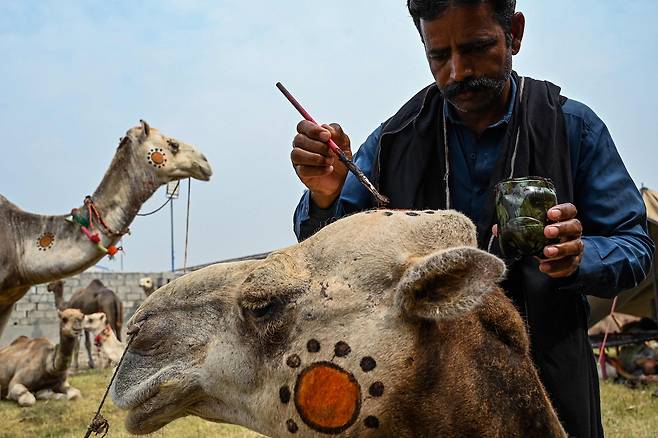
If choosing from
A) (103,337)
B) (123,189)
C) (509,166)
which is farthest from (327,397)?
(103,337)

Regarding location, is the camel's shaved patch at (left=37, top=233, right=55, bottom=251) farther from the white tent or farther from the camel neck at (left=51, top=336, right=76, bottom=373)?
the white tent

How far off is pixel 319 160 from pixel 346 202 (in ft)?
0.83

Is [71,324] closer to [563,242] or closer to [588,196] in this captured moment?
[588,196]

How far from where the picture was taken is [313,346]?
1834mm

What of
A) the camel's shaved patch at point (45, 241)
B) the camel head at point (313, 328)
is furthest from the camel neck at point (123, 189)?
the camel head at point (313, 328)

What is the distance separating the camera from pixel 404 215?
1959mm

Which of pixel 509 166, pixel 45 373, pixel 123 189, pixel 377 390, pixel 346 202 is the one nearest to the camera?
pixel 377 390

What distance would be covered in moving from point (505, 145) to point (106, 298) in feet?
48.7

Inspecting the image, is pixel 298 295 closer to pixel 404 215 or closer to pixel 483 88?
pixel 404 215

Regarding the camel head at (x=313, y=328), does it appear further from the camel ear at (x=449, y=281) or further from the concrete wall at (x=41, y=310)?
the concrete wall at (x=41, y=310)

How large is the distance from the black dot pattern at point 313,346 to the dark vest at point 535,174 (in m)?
0.77

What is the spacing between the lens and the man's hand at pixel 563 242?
1.82m

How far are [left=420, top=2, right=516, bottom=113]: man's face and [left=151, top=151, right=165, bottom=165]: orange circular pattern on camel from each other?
6.39 meters

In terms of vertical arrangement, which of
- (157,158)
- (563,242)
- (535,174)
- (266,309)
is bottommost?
(266,309)
